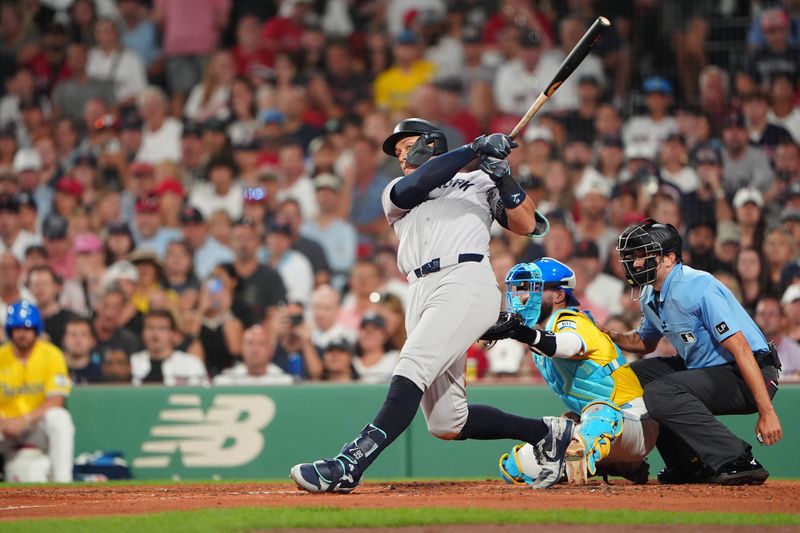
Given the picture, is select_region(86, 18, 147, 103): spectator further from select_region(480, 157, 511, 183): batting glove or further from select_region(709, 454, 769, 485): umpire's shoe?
select_region(709, 454, 769, 485): umpire's shoe

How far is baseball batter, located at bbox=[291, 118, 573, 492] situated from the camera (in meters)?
5.09

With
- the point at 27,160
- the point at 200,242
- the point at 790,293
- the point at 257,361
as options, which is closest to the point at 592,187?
the point at 790,293

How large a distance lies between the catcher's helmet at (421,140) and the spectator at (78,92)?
7.57 meters

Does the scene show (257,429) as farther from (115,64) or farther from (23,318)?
(115,64)

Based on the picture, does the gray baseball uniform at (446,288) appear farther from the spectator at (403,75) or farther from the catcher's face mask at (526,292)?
the spectator at (403,75)

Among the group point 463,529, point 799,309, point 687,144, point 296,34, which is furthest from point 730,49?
point 463,529

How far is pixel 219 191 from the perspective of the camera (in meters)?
11.3

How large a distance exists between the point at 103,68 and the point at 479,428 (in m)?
8.43

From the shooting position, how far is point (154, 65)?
12781 mm

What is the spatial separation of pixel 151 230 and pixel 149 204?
25 centimetres

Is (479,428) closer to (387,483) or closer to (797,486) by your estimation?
(387,483)

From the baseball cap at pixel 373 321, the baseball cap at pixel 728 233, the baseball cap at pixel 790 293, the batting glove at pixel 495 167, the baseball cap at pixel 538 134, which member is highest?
the baseball cap at pixel 538 134

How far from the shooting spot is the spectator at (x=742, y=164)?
31.8ft

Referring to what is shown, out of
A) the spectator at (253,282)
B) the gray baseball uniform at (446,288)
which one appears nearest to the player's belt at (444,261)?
the gray baseball uniform at (446,288)
